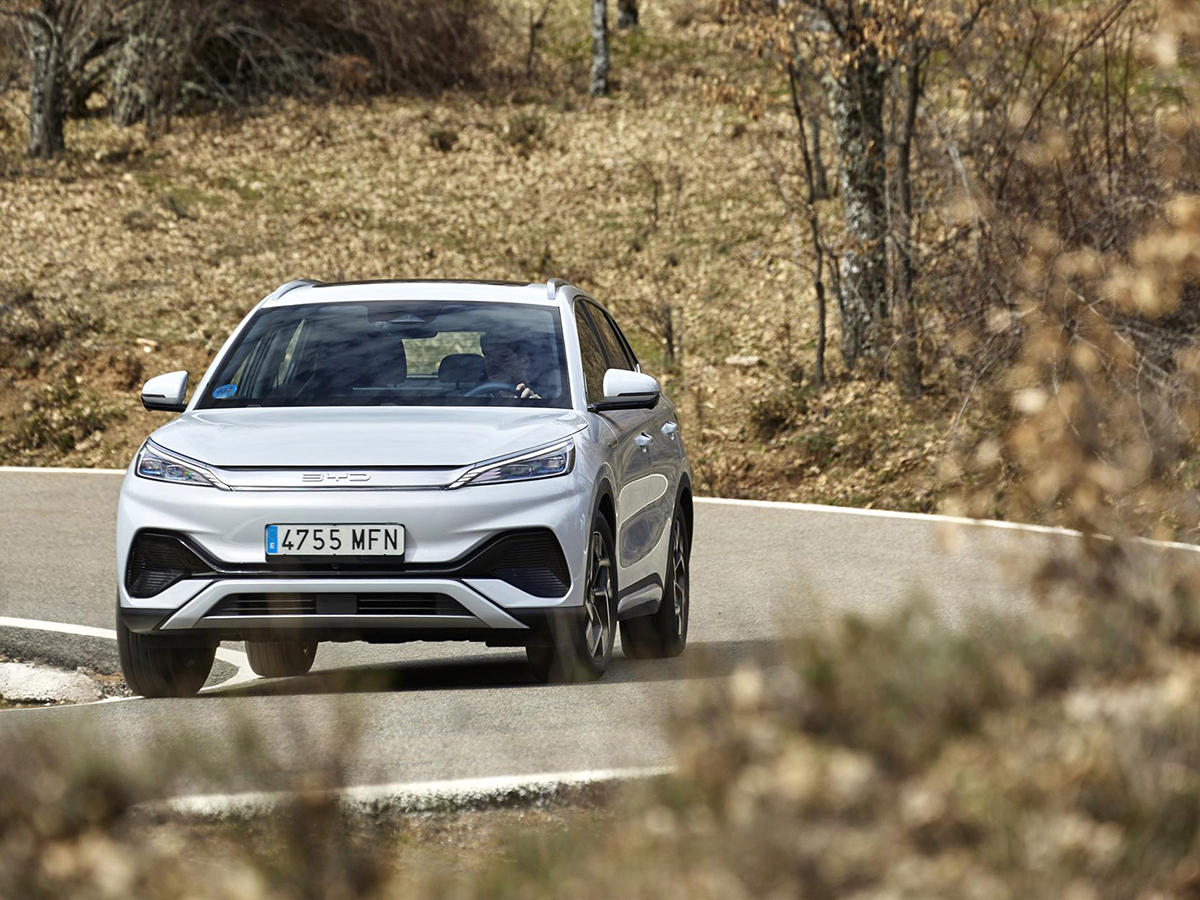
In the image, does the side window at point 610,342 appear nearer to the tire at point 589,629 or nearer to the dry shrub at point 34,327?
the tire at point 589,629

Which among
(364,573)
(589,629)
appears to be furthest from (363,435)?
(589,629)

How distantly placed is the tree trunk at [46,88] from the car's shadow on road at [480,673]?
2247 centimetres

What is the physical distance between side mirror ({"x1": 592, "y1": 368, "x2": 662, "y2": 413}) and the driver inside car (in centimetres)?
33

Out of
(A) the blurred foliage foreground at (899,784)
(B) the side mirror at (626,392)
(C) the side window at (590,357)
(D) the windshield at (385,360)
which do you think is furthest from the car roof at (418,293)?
(A) the blurred foliage foreground at (899,784)

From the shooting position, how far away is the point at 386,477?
7500 mm

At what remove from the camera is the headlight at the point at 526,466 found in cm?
755

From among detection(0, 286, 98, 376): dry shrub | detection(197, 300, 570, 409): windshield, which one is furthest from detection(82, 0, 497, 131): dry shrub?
detection(197, 300, 570, 409): windshield

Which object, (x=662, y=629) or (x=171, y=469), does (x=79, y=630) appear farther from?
(x=662, y=629)

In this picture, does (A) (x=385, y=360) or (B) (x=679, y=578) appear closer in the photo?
(A) (x=385, y=360)

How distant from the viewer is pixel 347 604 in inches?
292

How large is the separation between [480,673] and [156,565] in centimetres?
219

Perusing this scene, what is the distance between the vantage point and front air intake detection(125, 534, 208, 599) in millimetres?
7562

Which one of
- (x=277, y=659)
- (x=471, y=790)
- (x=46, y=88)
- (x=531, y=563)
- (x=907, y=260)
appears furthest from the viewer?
(x=46, y=88)

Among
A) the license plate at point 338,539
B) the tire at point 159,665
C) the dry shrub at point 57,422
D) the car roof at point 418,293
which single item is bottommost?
the dry shrub at point 57,422
